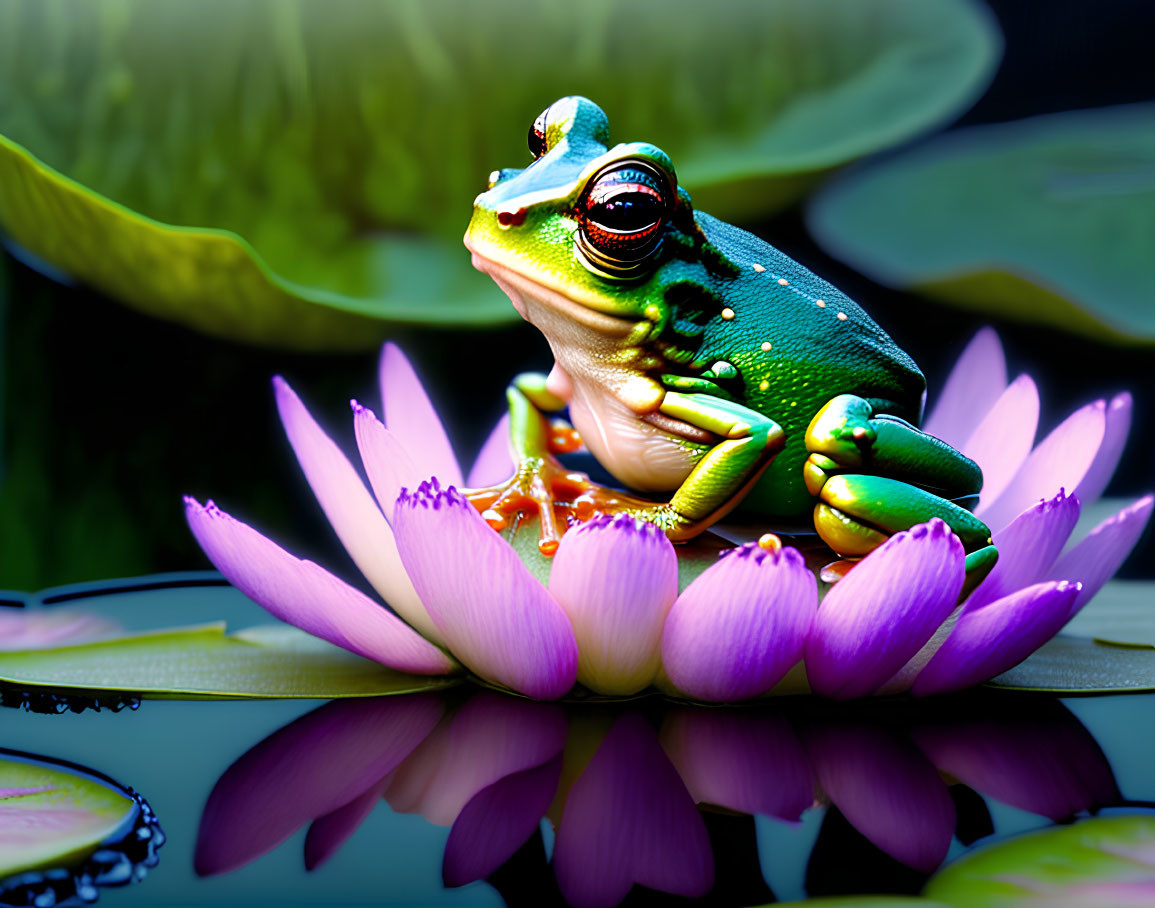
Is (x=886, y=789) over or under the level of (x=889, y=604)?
under

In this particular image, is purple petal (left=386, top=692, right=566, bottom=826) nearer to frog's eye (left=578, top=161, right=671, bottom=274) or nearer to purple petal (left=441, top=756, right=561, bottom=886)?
purple petal (left=441, top=756, right=561, bottom=886)

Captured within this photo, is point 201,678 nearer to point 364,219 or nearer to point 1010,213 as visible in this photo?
point 364,219

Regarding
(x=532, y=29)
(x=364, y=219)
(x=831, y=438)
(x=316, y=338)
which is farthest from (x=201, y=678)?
(x=532, y=29)

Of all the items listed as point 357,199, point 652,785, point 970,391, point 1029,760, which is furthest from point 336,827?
point 357,199

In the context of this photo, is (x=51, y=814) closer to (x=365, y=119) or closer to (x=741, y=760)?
(x=741, y=760)

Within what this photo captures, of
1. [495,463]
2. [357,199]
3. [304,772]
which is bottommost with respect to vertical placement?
[304,772]

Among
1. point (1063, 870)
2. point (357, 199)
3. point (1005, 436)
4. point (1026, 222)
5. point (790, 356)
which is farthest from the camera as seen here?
point (1026, 222)

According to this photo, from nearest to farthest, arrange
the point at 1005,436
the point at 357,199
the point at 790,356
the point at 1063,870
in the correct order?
1. the point at 1063,870
2. the point at 790,356
3. the point at 1005,436
4. the point at 357,199

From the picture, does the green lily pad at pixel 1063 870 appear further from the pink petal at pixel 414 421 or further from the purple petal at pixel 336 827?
the pink petal at pixel 414 421
